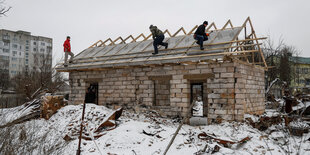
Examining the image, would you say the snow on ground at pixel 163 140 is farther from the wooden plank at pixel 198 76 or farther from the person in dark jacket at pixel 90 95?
the person in dark jacket at pixel 90 95

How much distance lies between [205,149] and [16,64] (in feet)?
168

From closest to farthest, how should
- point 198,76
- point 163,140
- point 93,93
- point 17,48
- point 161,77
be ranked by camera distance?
point 163,140 → point 198,76 → point 161,77 → point 93,93 → point 17,48

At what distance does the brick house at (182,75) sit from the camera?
30.0 feet

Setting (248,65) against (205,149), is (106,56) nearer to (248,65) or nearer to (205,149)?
(248,65)

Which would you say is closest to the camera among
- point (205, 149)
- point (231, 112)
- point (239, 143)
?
point (205, 149)

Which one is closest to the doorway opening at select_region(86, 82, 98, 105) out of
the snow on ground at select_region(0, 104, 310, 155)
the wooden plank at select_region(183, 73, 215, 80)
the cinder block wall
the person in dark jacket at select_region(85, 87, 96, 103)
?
the person in dark jacket at select_region(85, 87, 96, 103)

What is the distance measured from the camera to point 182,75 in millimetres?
10266

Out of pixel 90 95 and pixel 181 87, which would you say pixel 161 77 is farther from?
pixel 90 95

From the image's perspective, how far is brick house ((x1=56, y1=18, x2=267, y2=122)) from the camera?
9.13 metres

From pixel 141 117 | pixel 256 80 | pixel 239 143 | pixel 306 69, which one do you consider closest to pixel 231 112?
pixel 239 143

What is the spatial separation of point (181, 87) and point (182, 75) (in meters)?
0.55

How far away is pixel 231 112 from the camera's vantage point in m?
9.02

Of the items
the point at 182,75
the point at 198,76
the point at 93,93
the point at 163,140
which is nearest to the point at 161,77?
the point at 182,75

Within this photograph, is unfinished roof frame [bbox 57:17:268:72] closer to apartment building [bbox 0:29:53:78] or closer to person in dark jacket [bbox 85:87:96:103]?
person in dark jacket [bbox 85:87:96:103]
